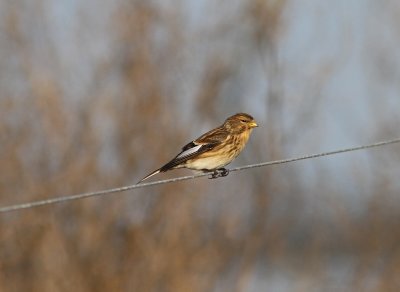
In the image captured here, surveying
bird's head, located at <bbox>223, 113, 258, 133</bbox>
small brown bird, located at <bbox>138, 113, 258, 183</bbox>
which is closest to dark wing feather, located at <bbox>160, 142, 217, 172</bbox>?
small brown bird, located at <bbox>138, 113, 258, 183</bbox>

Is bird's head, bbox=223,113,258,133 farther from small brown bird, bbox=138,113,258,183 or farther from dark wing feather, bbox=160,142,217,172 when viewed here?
dark wing feather, bbox=160,142,217,172

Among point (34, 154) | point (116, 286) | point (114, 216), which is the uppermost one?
point (34, 154)

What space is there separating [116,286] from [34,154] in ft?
6.73

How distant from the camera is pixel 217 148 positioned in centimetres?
940

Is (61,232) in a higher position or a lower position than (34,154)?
lower

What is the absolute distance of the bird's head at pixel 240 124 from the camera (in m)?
9.55

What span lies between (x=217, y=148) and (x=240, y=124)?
331 mm

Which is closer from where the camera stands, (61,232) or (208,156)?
(208,156)

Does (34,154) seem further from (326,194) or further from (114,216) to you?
(326,194)

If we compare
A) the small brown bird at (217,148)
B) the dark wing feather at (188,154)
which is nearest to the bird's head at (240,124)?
the small brown bird at (217,148)

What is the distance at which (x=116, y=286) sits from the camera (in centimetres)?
1422

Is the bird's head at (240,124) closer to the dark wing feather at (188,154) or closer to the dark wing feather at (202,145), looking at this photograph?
the dark wing feather at (202,145)

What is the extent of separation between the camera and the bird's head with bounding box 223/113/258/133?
31.3 feet

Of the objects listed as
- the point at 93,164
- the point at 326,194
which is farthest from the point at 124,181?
the point at 326,194
